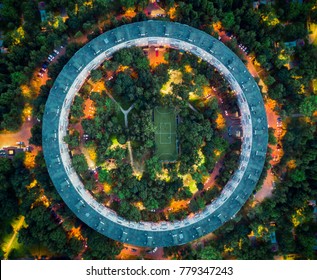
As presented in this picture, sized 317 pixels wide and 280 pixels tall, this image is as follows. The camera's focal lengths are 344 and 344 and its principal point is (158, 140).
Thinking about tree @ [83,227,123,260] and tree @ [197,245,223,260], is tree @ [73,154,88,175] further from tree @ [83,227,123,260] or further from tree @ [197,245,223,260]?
tree @ [197,245,223,260]

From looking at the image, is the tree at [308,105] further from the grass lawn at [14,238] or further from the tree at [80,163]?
the grass lawn at [14,238]

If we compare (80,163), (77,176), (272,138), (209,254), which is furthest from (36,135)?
(272,138)

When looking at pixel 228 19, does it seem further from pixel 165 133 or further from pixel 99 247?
pixel 99 247

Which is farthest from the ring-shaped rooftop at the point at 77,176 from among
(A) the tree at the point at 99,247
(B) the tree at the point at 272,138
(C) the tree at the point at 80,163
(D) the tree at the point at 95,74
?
(B) the tree at the point at 272,138

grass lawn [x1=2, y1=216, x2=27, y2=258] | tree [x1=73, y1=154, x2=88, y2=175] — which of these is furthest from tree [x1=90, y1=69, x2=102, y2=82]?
grass lawn [x1=2, y1=216, x2=27, y2=258]

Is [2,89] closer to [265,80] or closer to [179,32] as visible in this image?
[179,32]

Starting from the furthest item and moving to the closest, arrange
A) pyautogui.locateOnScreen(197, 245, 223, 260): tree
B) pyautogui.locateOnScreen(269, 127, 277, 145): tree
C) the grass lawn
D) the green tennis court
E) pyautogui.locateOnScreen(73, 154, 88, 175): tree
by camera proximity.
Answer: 1. the grass lawn
2. the green tennis court
3. pyautogui.locateOnScreen(269, 127, 277, 145): tree
4. pyautogui.locateOnScreen(197, 245, 223, 260): tree
5. pyautogui.locateOnScreen(73, 154, 88, 175): tree
